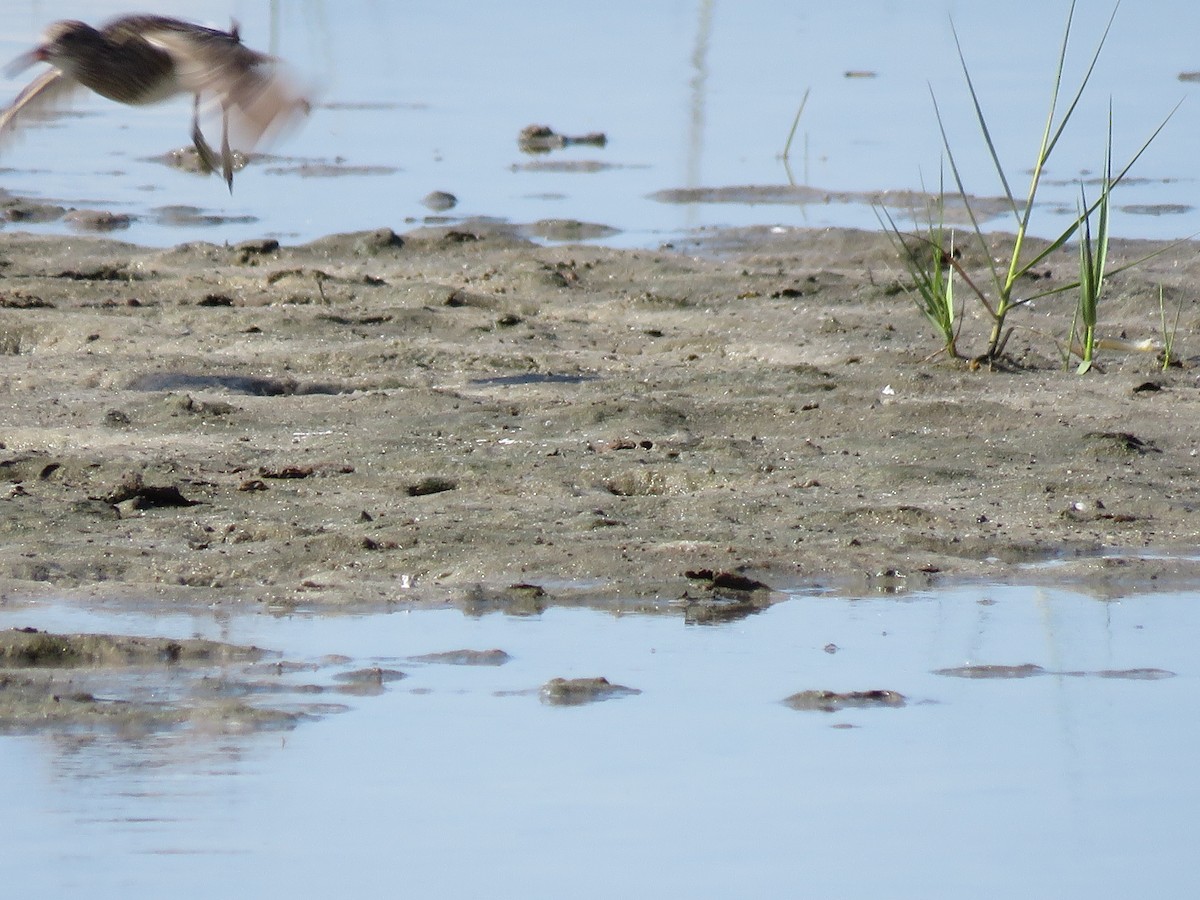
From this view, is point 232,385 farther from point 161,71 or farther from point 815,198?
point 815,198

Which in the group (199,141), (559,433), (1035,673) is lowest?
(1035,673)

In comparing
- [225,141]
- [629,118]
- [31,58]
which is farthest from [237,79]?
[629,118]

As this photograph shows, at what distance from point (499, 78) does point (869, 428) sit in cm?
1073

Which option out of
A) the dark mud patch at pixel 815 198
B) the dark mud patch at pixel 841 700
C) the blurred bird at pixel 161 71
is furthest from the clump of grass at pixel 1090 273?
the dark mud patch at pixel 815 198

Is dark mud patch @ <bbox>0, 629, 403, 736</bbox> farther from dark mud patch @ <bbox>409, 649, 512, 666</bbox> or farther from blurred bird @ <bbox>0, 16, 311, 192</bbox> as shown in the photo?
blurred bird @ <bbox>0, 16, 311, 192</bbox>

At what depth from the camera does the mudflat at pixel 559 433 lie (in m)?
5.04

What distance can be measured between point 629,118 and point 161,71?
776 cm

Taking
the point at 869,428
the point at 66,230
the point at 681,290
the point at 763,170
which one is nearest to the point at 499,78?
the point at 763,170

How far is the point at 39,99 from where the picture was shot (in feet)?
23.2

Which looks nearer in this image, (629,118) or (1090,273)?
(1090,273)

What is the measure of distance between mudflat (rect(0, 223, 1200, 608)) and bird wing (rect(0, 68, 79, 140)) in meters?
0.79

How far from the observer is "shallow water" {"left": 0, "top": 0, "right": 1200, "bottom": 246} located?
36.4 ft

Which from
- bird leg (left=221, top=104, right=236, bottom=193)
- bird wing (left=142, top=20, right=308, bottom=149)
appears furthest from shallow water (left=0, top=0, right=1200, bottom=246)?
bird leg (left=221, top=104, right=236, bottom=193)

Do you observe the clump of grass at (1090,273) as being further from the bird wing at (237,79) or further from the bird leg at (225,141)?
the bird leg at (225,141)
